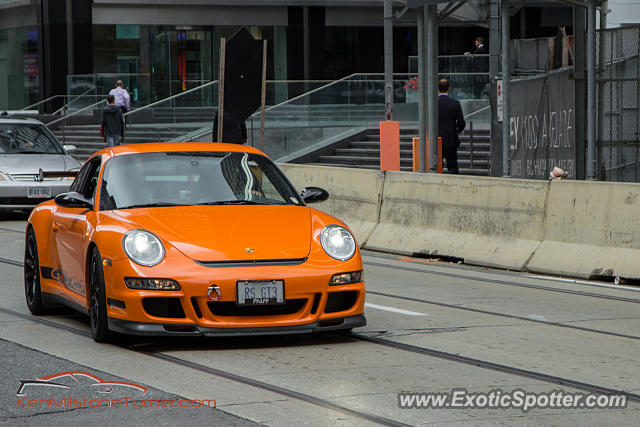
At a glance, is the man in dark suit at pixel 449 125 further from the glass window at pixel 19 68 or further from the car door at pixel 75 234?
the glass window at pixel 19 68

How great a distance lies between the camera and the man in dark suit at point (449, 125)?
799 inches

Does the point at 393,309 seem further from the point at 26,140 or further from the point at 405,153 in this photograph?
the point at 405,153

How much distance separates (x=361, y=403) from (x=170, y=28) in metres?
41.7

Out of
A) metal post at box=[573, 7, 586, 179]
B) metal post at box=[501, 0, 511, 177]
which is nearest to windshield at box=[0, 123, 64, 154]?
metal post at box=[501, 0, 511, 177]

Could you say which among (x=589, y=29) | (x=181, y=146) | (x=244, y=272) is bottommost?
(x=244, y=272)

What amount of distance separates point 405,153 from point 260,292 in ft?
67.6

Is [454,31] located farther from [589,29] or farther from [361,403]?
[361,403]

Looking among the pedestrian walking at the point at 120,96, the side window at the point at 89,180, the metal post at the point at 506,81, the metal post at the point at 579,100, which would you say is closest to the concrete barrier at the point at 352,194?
the metal post at the point at 506,81

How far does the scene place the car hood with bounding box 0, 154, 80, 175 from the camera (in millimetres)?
17953

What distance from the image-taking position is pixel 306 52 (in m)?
47.6

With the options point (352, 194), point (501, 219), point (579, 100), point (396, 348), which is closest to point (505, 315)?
point (396, 348)

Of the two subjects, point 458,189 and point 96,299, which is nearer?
point 96,299

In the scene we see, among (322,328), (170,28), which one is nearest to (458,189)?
(322,328)

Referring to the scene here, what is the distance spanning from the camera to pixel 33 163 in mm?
18188
